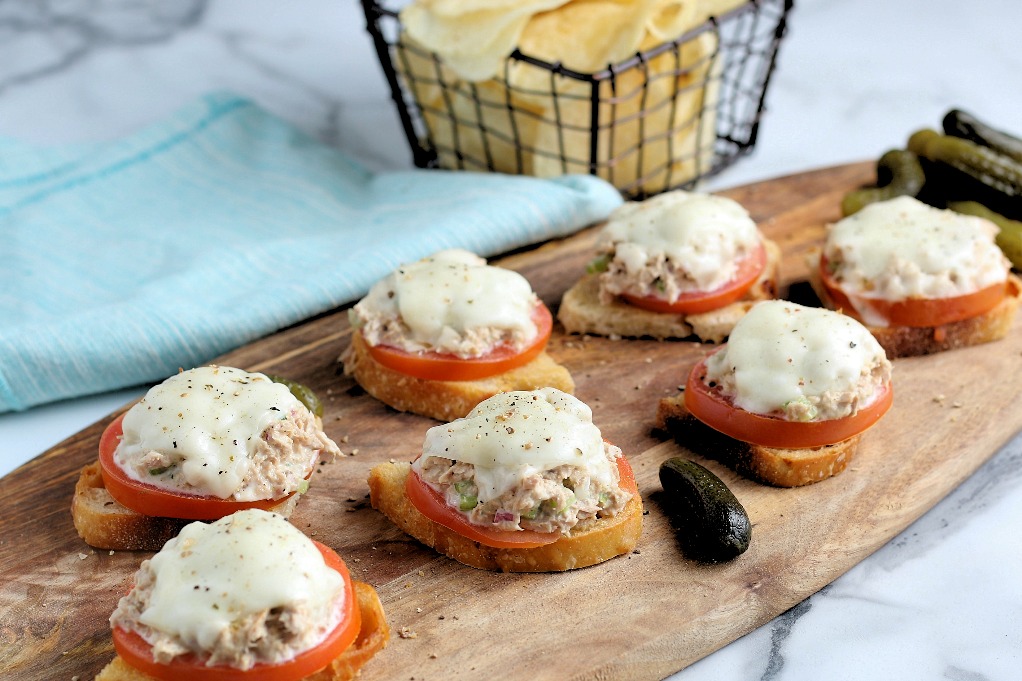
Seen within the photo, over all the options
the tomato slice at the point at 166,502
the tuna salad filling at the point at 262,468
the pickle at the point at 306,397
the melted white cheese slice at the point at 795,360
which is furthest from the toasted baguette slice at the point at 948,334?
the tomato slice at the point at 166,502

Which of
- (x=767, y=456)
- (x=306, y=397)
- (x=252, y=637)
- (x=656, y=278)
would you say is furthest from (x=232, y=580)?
(x=656, y=278)

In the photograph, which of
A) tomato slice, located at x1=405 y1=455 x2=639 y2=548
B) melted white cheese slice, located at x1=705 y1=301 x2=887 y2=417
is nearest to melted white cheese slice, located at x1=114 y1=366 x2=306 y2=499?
tomato slice, located at x1=405 y1=455 x2=639 y2=548

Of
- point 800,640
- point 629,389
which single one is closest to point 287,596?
point 800,640

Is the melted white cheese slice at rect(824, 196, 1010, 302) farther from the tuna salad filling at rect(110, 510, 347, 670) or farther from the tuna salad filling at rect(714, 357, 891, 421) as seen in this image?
the tuna salad filling at rect(110, 510, 347, 670)

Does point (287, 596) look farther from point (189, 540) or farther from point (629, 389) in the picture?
point (629, 389)

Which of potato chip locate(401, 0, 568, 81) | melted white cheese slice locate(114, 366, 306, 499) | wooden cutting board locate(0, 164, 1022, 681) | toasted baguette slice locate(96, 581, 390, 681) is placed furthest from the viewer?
potato chip locate(401, 0, 568, 81)

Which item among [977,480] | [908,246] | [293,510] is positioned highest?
[908,246]
